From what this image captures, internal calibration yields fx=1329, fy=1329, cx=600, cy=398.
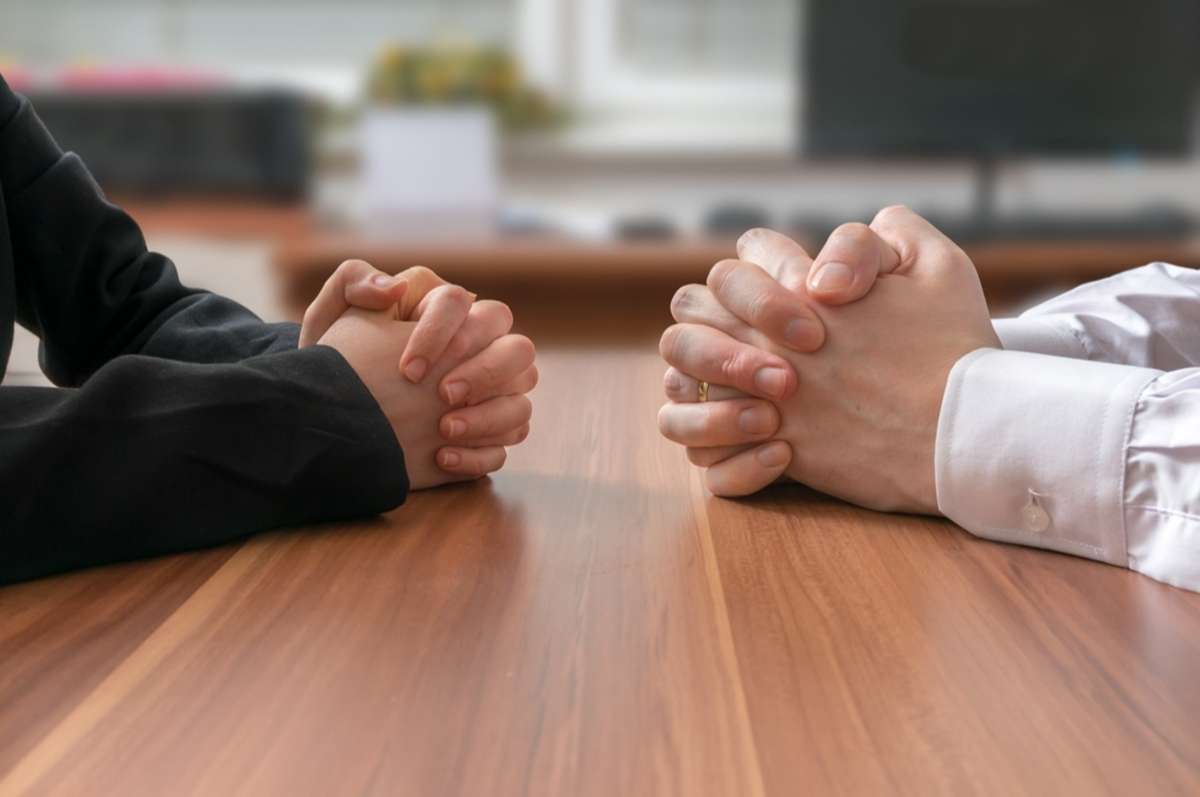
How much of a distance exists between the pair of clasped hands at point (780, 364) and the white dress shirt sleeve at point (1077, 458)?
0.08 feet

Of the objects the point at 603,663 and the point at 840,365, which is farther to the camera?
the point at 840,365

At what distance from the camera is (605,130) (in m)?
3.37

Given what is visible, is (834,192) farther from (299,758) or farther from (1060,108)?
(299,758)

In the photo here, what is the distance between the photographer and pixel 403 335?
0.73 m

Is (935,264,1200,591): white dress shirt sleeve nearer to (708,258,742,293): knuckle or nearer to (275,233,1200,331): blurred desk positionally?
(708,258,742,293): knuckle

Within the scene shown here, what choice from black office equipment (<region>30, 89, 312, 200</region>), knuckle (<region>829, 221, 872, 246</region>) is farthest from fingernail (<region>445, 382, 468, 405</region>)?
black office equipment (<region>30, 89, 312, 200</region>)

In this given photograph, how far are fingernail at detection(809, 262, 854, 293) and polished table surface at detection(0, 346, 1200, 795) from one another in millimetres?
118

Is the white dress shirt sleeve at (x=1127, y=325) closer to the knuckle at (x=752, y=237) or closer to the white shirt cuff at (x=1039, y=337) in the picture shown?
the white shirt cuff at (x=1039, y=337)

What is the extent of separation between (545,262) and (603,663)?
2060mm

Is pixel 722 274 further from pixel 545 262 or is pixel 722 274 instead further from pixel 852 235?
pixel 545 262

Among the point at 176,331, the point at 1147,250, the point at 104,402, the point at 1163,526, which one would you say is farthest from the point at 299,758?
the point at 1147,250

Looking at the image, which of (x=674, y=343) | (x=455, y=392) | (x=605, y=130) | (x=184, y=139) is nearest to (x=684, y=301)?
(x=674, y=343)

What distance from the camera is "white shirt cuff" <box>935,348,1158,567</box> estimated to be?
621 mm

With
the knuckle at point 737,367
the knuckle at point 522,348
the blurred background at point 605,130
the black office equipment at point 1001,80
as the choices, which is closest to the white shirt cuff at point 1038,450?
the knuckle at point 737,367
